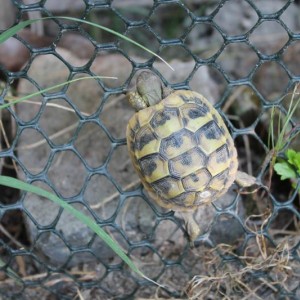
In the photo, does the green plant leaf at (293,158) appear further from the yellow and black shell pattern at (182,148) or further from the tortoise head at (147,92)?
the tortoise head at (147,92)

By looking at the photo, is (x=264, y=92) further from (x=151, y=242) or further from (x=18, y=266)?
(x=18, y=266)

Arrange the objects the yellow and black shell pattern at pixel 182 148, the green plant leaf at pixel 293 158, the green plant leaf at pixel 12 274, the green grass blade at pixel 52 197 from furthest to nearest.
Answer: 1. the green plant leaf at pixel 12 274
2. the green plant leaf at pixel 293 158
3. the yellow and black shell pattern at pixel 182 148
4. the green grass blade at pixel 52 197

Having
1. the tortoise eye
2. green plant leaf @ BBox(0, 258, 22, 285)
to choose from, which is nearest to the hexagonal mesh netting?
green plant leaf @ BBox(0, 258, 22, 285)

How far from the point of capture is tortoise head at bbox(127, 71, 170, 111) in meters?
1.73

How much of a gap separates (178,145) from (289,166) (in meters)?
0.35

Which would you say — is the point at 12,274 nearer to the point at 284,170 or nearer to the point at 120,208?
the point at 120,208

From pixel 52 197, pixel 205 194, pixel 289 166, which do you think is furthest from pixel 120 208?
pixel 289 166

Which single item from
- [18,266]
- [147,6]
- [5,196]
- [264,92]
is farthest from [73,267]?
[147,6]

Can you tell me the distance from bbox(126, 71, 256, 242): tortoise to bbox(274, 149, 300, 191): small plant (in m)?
0.16

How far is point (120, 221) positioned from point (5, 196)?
16.2 inches

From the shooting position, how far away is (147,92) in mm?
1737

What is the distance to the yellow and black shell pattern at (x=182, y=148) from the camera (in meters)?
1.70

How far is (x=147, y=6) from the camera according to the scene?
274 cm

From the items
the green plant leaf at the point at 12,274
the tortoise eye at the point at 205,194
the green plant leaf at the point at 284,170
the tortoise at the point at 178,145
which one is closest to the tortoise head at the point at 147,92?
the tortoise at the point at 178,145
